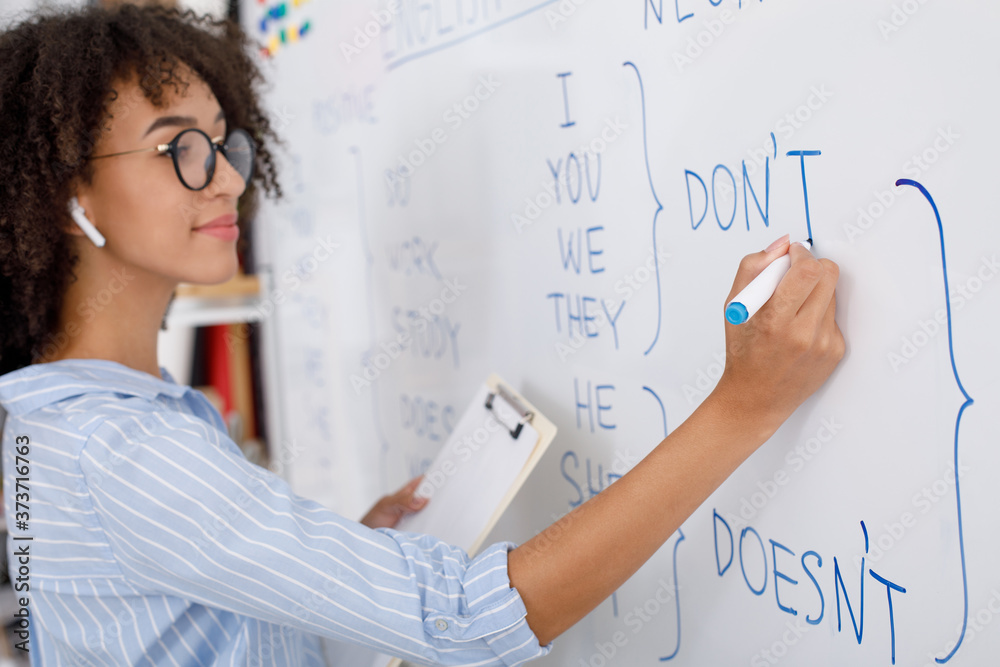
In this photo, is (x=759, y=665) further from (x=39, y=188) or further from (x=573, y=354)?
(x=39, y=188)

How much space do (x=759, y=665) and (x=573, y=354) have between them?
1.00ft

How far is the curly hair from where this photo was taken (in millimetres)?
726

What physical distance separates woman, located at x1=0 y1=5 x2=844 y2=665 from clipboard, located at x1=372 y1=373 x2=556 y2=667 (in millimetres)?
79

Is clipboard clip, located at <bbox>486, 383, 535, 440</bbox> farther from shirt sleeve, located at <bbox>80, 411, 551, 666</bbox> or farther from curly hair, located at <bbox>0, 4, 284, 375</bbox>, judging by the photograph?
curly hair, located at <bbox>0, 4, 284, 375</bbox>

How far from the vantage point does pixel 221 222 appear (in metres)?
0.79

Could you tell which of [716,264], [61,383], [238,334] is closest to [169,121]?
[61,383]

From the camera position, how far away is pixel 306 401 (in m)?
1.42

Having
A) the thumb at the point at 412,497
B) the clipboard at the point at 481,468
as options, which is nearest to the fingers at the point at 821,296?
the clipboard at the point at 481,468

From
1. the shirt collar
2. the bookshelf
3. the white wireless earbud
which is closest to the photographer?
the shirt collar

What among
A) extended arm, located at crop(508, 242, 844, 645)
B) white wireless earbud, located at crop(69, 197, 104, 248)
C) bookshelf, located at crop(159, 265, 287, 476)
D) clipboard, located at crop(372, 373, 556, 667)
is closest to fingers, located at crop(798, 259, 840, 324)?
extended arm, located at crop(508, 242, 844, 645)

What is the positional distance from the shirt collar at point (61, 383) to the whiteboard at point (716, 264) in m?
0.37

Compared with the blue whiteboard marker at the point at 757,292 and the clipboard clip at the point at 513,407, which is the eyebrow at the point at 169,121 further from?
the blue whiteboard marker at the point at 757,292

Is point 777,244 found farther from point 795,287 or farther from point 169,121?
point 169,121

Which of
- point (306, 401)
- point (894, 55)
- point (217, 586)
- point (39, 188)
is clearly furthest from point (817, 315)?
point (306, 401)
